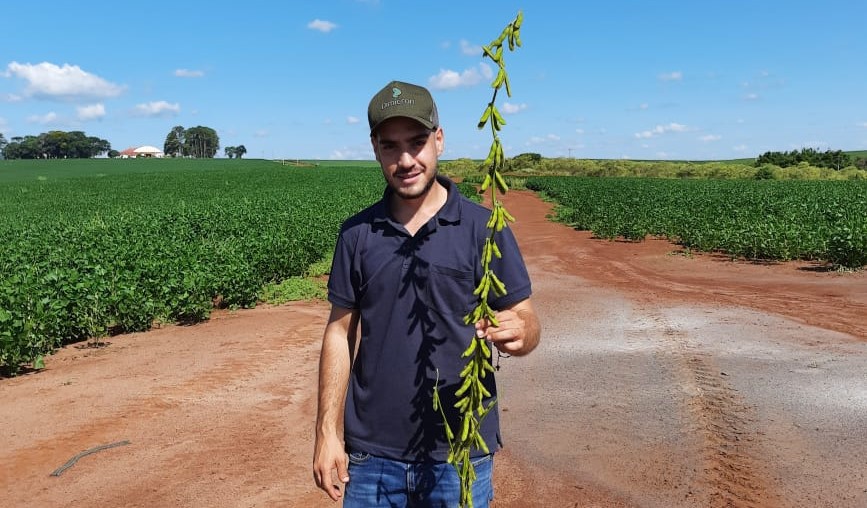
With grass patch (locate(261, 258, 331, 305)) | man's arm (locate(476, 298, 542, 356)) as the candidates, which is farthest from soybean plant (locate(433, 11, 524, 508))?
grass patch (locate(261, 258, 331, 305))

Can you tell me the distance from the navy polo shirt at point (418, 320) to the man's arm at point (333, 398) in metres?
0.08

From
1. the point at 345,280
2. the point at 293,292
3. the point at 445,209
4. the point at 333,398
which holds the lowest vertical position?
the point at 293,292

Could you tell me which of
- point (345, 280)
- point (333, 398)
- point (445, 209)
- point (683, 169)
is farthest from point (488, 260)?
point (683, 169)

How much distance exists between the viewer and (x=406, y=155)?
2090 mm

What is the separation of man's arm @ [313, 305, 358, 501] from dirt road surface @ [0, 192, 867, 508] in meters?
2.48

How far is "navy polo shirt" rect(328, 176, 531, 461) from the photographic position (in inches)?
81.5

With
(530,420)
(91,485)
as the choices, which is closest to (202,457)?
(91,485)

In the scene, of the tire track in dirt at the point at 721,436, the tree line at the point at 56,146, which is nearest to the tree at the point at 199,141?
the tree line at the point at 56,146

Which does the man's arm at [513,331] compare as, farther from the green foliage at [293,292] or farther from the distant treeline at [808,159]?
the distant treeline at [808,159]

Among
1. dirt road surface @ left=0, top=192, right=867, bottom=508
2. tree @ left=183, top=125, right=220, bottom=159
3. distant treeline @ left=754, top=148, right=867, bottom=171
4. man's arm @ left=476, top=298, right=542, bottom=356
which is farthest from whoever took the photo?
tree @ left=183, top=125, right=220, bottom=159

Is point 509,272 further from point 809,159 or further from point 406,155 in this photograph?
point 809,159

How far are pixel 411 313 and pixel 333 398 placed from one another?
435mm

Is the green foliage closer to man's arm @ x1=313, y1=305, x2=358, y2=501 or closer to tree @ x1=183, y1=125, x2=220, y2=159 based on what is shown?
man's arm @ x1=313, y1=305, x2=358, y2=501

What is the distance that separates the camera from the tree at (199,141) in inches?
6078
